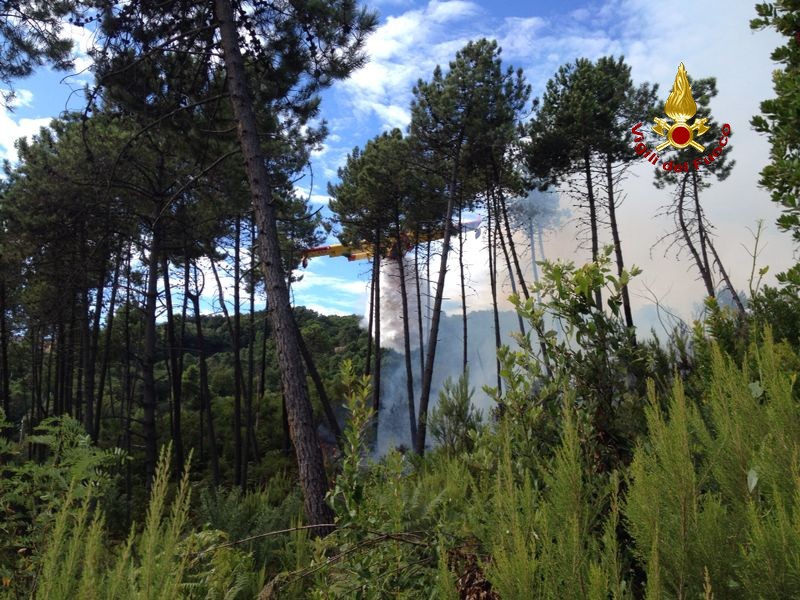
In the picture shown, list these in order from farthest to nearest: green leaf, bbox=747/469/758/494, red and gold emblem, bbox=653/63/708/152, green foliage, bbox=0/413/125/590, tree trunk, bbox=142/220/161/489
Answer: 1. red and gold emblem, bbox=653/63/708/152
2. tree trunk, bbox=142/220/161/489
3. green foliage, bbox=0/413/125/590
4. green leaf, bbox=747/469/758/494

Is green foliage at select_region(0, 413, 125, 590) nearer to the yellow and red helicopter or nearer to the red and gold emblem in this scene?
the red and gold emblem

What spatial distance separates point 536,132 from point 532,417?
51.1 ft

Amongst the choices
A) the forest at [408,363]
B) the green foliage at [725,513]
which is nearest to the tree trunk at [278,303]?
the forest at [408,363]

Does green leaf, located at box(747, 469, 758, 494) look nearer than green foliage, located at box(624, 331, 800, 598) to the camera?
No

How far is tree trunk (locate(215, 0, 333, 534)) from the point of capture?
18.1 feet

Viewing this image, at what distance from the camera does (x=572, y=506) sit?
4.56ft

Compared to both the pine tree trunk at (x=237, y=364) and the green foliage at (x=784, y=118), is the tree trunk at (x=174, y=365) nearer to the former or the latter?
the pine tree trunk at (x=237, y=364)

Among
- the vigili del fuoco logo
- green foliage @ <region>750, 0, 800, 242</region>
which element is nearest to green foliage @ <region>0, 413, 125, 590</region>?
green foliage @ <region>750, 0, 800, 242</region>

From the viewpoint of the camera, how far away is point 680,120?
12883 millimetres

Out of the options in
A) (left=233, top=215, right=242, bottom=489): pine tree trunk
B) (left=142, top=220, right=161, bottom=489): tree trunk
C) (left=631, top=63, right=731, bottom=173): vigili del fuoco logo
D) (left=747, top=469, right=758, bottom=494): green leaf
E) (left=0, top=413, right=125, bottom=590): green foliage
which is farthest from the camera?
(left=233, top=215, right=242, bottom=489): pine tree trunk

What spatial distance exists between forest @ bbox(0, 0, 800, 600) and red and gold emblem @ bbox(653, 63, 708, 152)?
8.8 inches

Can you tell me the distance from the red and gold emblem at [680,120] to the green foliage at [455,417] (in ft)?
28.7

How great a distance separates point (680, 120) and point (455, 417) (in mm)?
12375

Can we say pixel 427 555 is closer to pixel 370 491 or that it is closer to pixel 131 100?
pixel 370 491
